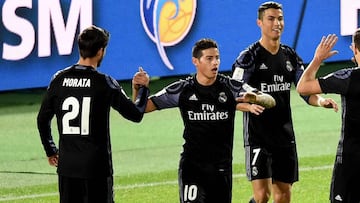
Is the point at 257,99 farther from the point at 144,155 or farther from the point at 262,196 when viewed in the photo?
the point at 144,155

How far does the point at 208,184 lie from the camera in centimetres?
942

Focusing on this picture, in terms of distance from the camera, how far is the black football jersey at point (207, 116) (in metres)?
9.43

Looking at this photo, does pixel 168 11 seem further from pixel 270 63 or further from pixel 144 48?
pixel 270 63

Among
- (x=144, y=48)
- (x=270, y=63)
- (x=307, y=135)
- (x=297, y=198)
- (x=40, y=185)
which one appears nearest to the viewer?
(x=270, y=63)

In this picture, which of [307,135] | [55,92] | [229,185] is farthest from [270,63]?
[307,135]

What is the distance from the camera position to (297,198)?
39.9ft

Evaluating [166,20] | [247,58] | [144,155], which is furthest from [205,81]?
[166,20]

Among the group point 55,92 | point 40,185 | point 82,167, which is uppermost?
point 55,92

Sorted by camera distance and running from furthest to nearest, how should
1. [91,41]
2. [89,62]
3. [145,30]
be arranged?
1. [145,30]
2. [89,62]
3. [91,41]

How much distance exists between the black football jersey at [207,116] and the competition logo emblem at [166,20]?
823 cm

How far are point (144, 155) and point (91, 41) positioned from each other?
5.97m

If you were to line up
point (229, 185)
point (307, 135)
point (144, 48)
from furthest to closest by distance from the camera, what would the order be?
point (144, 48) < point (307, 135) < point (229, 185)

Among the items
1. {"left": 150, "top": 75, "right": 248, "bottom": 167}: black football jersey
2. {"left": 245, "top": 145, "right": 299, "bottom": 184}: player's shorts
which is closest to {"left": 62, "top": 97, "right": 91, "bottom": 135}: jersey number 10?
{"left": 150, "top": 75, "right": 248, "bottom": 167}: black football jersey

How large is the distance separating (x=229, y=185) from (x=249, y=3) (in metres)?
9.27
